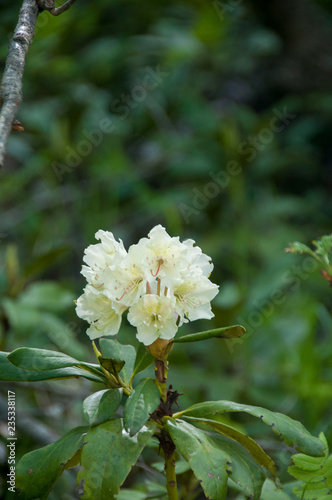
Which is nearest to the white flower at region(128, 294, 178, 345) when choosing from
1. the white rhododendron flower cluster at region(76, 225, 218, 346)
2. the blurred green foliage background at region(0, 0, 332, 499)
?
the white rhododendron flower cluster at region(76, 225, 218, 346)

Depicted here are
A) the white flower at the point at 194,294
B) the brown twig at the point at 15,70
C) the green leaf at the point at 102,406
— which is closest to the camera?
the brown twig at the point at 15,70

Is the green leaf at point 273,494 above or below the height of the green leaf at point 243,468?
below

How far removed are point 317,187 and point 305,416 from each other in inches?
81.9

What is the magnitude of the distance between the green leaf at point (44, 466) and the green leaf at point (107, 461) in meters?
0.06

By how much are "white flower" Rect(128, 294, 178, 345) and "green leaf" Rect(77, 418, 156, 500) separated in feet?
0.55

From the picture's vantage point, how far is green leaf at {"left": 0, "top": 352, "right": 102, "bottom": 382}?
89 centimetres

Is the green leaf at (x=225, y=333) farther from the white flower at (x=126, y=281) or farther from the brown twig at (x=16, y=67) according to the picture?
the brown twig at (x=16, y=67)

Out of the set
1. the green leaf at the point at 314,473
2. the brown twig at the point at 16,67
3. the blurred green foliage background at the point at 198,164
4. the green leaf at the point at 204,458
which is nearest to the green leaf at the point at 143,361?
the green leaf at the point at 204,458

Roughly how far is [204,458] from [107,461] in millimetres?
160

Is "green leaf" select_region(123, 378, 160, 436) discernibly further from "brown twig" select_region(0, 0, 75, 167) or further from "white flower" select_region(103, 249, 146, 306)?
"brown twig" select_region(0, 0, 75, 167)

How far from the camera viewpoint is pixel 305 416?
2.00 meters

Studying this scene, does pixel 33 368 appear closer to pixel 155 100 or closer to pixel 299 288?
pixel 299 288

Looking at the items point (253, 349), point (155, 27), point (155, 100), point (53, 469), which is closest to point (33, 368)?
point (53, 469)

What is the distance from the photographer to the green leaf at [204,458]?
80 centimetres
